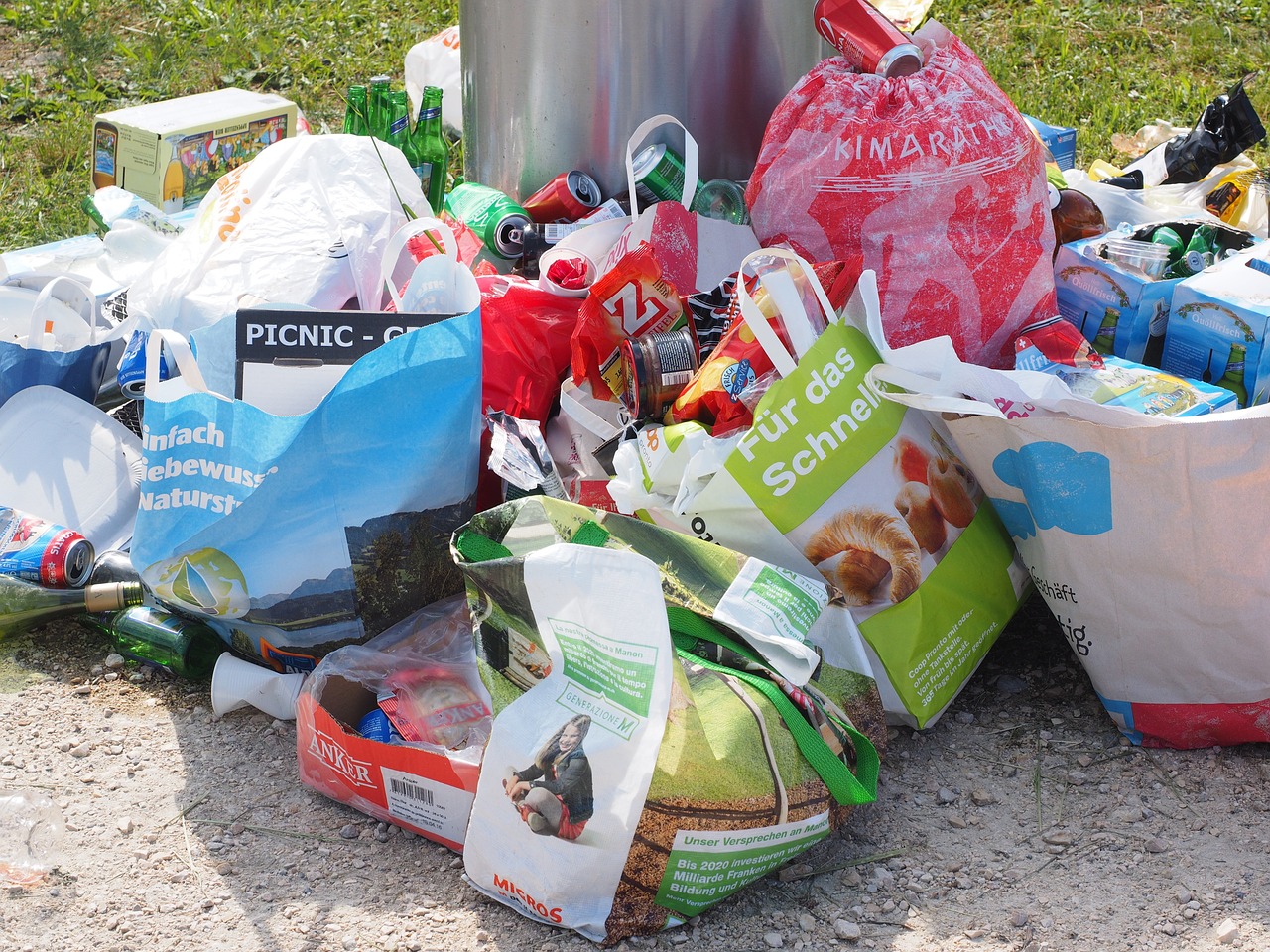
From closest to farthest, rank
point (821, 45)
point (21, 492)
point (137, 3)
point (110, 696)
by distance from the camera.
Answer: point (110, 696), point (21, 492), point (821, 45), point (137, 3)

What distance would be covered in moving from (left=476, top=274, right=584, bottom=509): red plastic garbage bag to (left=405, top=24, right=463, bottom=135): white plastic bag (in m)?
1.51

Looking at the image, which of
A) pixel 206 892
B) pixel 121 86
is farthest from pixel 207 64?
pixel 206 892

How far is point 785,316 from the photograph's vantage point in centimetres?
178

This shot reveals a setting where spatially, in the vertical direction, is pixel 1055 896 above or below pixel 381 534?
below

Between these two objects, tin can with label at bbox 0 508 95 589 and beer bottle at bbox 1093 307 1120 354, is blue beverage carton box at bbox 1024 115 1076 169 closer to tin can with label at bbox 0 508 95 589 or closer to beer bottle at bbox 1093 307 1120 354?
beer bottle at bbox 1093 307 1120 354

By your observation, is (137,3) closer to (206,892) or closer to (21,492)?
(21,492)

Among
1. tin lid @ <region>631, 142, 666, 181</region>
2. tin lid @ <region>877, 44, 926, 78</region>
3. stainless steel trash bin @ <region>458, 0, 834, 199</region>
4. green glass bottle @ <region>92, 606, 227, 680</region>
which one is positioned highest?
tin lid @ <region>877, 44, 926, 78</region>

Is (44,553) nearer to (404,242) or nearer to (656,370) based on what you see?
(404,242)

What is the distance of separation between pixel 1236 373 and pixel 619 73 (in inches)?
50.5

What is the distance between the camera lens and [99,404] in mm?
2375

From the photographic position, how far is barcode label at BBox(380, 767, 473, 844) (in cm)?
160

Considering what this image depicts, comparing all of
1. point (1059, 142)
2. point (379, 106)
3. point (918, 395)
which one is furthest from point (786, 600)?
point (379, 106)

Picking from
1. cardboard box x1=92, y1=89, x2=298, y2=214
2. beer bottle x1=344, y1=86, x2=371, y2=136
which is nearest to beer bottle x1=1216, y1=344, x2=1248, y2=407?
beer bottle x1=344, y1=86, x2=371, y2=136

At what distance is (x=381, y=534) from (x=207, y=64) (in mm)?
3183
